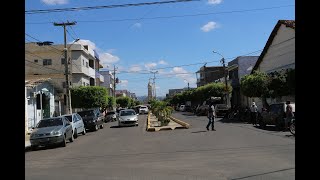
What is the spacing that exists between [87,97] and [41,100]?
40.3 ft

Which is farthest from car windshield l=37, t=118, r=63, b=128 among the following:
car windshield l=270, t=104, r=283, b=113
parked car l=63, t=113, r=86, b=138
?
car windshield l=270, t=104, r=283, b=113

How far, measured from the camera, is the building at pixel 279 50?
4000 centimetres

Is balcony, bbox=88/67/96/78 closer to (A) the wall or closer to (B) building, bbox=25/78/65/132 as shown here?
(B) building, bbox=25/78/65/132

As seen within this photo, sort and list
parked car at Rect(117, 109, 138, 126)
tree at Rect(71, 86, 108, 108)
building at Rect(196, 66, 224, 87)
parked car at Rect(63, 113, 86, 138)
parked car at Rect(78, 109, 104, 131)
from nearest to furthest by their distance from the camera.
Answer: parked car at Rect(63, 113, 86, 138) < parked car at Rect(78, 109, 104, 131) < parked car at Rect(117, 109, 138, 126) < tree at Rect(71, 86, 108, 108) < building at Rect(196, 66, 224, 87)

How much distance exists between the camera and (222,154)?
14.0 meters

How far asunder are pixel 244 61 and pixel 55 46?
27185 mm

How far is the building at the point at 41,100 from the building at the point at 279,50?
20.9 meters

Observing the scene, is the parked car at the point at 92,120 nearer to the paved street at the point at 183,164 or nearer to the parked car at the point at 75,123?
the parked car at the point at 75,123

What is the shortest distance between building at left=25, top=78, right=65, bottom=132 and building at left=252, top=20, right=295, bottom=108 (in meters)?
20.9

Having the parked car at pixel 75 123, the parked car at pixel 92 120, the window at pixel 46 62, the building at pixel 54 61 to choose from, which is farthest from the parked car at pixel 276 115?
the window at pixel 46 62

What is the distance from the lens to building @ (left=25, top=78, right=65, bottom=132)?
119ft

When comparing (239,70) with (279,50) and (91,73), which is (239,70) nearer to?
(279,50)
